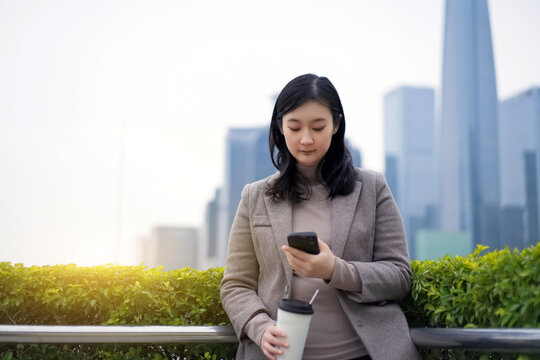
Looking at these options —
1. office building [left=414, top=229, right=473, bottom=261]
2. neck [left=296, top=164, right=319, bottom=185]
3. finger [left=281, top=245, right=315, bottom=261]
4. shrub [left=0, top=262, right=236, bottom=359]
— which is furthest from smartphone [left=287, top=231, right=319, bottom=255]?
office building [left=414, top=229, right=473, bottom=261]

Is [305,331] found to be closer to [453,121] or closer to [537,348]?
[537,348]

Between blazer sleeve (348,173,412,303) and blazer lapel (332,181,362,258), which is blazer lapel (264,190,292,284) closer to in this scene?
blazer lapel (332,181,362,258)

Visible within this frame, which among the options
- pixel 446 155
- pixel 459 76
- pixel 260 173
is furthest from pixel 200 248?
pixel 459 76

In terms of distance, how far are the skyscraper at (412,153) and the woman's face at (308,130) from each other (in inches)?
5223

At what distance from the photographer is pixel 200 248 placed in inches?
5044

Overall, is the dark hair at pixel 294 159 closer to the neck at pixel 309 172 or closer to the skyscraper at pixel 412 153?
the neck at pixel 309 172

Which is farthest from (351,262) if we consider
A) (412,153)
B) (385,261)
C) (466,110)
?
(412,153)

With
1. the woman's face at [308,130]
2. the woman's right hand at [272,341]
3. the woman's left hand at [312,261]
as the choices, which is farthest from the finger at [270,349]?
the woman's face at [308,130]

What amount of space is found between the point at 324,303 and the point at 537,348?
2.92 ft

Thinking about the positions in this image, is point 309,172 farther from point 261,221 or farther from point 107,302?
point 107,302

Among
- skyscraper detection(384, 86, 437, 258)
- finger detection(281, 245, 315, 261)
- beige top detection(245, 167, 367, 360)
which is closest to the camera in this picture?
finger detection(281, 245, 315, 261)

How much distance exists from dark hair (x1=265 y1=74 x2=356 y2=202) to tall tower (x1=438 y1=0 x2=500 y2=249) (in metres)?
117

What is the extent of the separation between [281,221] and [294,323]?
23.8 inches

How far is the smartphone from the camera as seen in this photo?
1938mm
